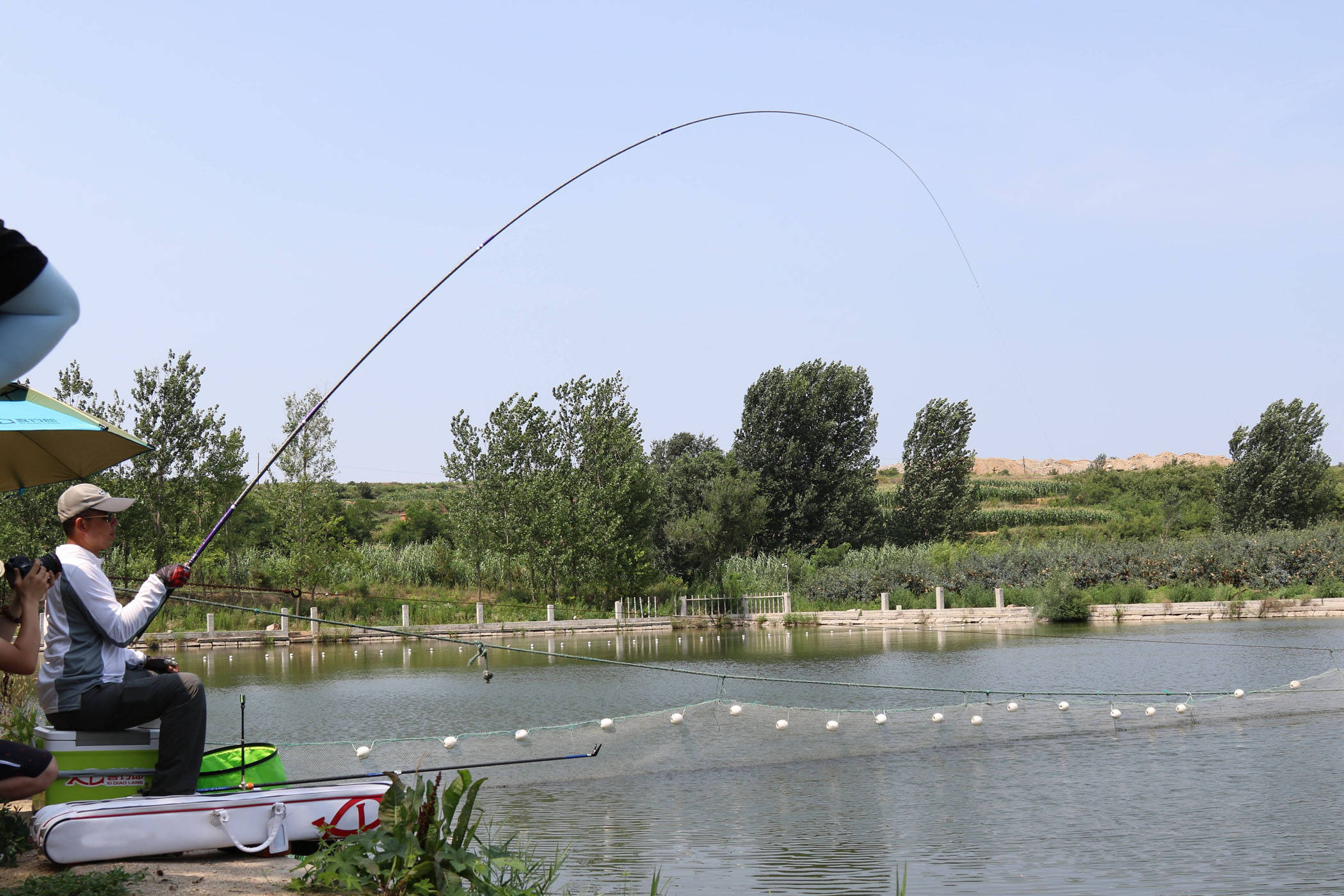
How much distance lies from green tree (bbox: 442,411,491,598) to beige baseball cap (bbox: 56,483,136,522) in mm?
28925

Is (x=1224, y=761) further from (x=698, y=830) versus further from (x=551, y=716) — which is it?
(x=551, y=716)

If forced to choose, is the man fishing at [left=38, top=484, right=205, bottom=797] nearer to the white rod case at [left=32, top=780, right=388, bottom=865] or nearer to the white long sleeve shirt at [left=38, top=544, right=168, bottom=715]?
the white long sleeve shirt at [left=38, top=544, right=168, bottom=715]

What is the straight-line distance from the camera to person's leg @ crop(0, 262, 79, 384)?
2383mm

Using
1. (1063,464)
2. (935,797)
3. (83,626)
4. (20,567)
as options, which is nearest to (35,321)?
(20,567)

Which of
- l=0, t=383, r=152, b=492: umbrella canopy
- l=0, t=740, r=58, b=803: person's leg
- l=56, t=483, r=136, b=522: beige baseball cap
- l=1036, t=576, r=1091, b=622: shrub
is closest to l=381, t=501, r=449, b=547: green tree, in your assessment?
l=1036, t=576, r=1091, b=622: shrub

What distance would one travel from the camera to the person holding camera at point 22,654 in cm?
414

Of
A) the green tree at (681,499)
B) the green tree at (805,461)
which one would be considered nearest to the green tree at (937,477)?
the green tree at (805,461)

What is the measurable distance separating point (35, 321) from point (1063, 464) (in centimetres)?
10529

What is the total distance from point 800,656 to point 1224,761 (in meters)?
12.0

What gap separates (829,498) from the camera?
144 feet

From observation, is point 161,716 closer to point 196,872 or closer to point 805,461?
point 196,872

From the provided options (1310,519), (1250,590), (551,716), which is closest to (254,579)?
(551,716)

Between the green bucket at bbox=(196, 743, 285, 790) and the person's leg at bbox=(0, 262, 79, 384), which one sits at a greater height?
the person's leg at bbox=(0, 262, 79, 384)

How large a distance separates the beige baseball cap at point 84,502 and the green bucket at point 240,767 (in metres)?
1.21
